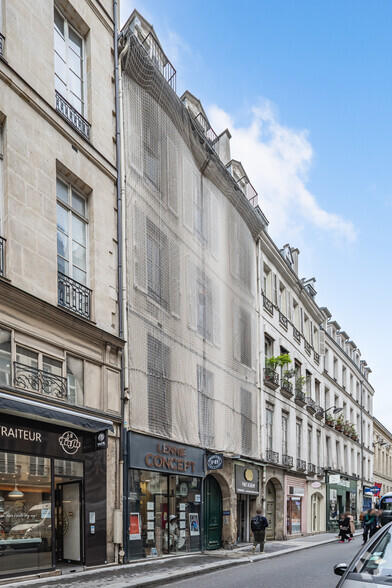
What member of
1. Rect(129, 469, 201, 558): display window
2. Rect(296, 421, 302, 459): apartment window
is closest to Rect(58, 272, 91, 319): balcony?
Rect(129, 469, 201, 558): display window

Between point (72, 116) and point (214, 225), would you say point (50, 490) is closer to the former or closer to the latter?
point (72, 116)

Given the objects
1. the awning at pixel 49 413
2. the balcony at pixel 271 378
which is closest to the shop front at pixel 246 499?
the balcony at pixel 271 378

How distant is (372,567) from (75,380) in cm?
924

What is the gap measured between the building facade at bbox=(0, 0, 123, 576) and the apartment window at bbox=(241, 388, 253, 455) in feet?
34.6

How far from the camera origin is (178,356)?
19.5 meters

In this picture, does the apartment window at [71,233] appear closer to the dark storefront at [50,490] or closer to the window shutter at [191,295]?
the dark storefront at [50,490]

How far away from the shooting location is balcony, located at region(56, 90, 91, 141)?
49.2 feet

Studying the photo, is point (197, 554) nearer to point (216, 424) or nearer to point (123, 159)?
point (216, 424)

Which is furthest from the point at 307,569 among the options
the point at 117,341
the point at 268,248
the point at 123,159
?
the point at 268,248

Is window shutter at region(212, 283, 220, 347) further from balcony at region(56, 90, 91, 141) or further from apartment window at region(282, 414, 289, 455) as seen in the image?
apartment window at region(282, 414, 289, 455)

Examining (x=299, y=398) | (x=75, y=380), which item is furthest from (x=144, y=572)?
(x=299, y=398)

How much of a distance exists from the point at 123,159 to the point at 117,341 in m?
4.81

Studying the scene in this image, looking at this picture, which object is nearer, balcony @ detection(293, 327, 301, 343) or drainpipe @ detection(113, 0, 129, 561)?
drainpipe @ detection(113, 0, 129, 561)

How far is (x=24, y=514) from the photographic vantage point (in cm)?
1207
